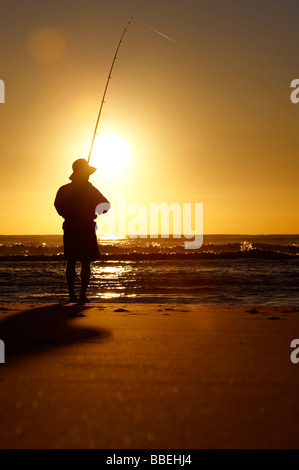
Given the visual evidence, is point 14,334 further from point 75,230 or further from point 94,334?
point 75,230

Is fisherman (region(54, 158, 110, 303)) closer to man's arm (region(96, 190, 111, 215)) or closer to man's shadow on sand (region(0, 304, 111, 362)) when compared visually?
man's arm (region(96, 190, 111, 215))

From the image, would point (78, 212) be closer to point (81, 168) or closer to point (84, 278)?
point (81, 168)

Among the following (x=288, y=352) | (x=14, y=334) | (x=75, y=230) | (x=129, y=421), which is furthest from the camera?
(x=75, y=230)

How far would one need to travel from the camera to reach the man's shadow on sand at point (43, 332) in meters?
3.12

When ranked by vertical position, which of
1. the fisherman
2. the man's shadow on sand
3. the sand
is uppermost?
the fisherman

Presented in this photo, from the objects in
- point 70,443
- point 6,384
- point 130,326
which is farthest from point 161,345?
point 70,443

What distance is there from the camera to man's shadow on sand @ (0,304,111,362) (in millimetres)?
3117

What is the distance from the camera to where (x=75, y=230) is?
624 cm

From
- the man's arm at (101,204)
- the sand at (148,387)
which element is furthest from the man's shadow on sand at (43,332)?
the man's arm at (101,204)

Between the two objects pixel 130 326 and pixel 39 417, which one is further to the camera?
pixel 130 326

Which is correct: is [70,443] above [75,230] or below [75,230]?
below

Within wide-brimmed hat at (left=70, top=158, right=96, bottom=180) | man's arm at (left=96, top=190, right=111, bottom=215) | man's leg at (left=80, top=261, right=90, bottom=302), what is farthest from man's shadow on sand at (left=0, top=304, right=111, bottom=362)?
wide-brimmed hat at (left=70, top=158, right=96, bottom=180)
